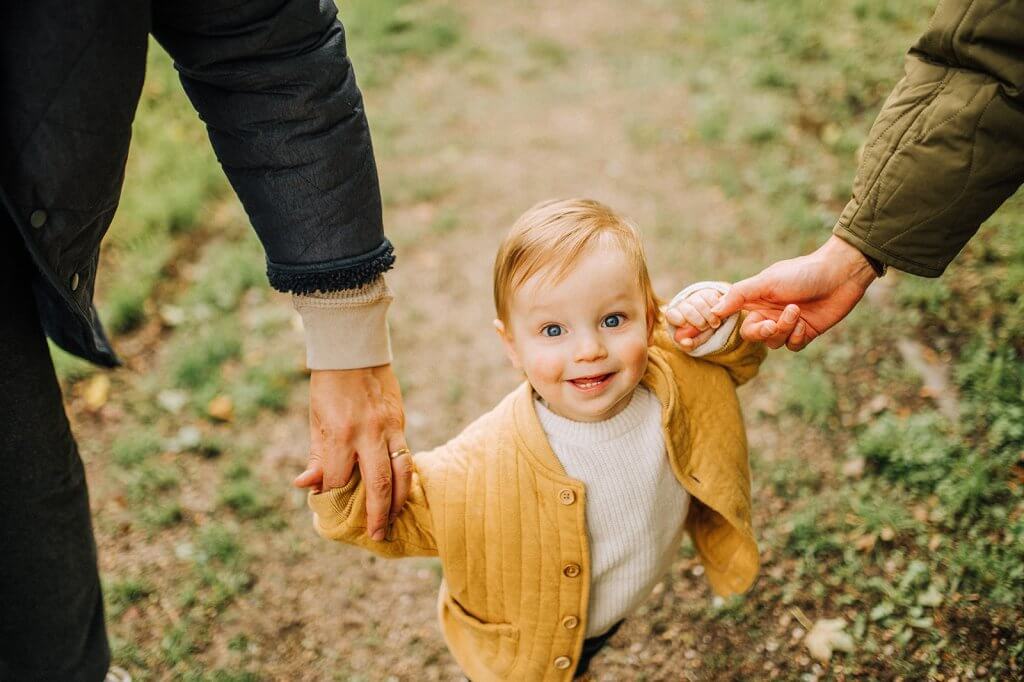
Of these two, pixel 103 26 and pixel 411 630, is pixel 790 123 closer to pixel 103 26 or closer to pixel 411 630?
pixel 411 630

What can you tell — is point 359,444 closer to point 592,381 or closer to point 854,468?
point 592,381

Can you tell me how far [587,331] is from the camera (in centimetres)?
177

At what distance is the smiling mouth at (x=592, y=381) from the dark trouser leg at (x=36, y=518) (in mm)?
1146

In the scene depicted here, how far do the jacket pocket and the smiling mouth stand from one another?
634mm

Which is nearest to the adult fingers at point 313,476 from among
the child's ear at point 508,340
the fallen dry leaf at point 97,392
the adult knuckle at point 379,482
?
the adult knuckle at point 379,482

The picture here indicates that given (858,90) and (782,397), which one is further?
(858,90)

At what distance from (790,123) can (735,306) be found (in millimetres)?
3512

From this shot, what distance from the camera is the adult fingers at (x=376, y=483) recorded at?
1.79 meters

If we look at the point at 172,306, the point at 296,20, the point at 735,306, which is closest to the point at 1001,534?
the point at 735,306

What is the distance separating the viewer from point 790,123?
491cm

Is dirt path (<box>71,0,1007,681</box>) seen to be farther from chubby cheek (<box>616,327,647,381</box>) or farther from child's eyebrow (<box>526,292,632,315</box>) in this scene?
child's eyebrow (<box>526,292,632,315</box>)

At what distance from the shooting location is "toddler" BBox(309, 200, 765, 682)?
1789 mm

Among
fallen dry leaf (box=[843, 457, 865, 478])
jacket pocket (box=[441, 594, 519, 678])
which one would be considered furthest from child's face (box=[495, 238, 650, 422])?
fallen dry leaf (box=[843, 457, 865, 478])

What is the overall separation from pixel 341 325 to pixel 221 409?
2061 mm
